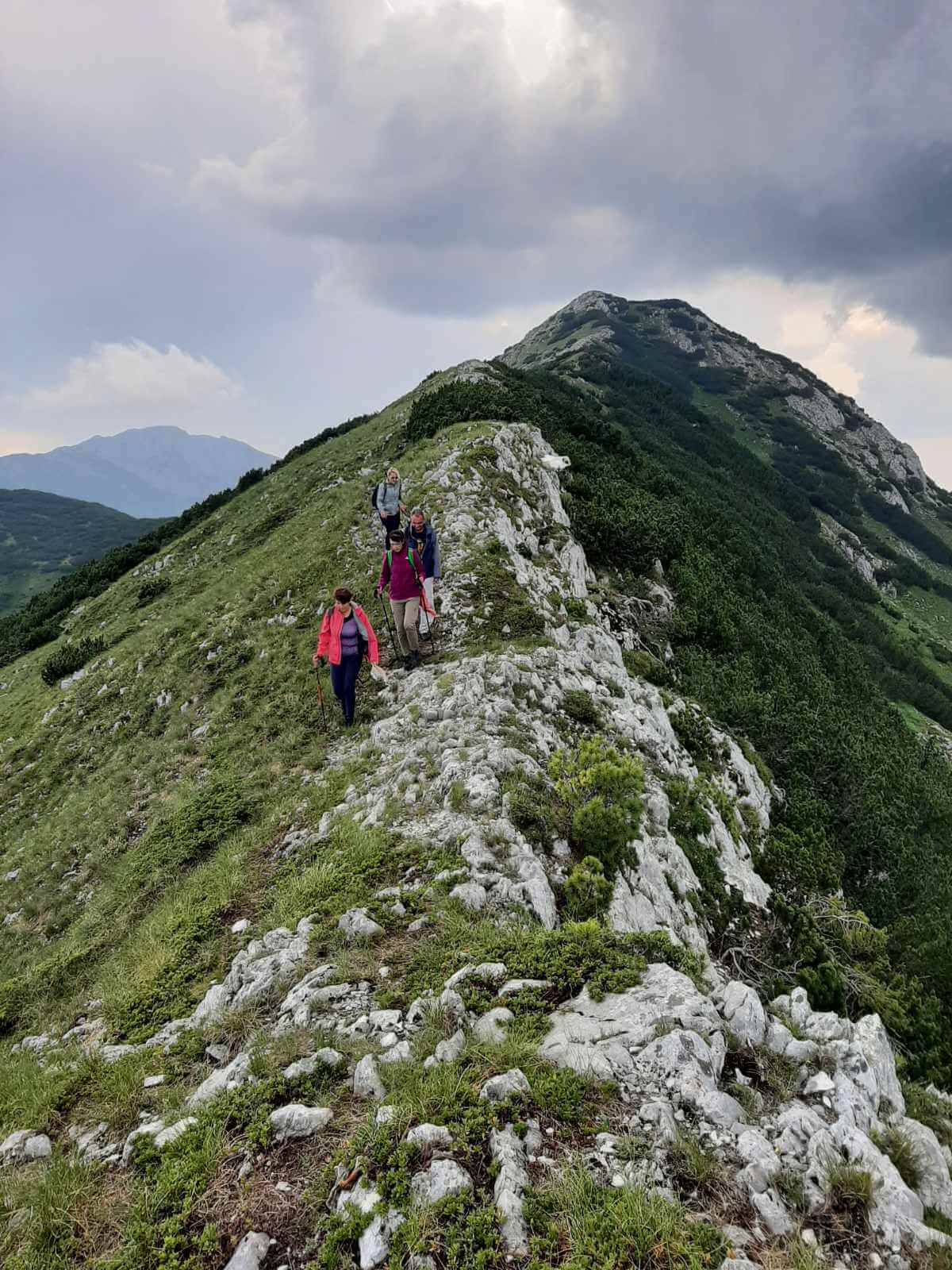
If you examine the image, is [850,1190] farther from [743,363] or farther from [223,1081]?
[743,363]

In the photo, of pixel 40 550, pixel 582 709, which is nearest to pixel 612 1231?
pixel 582 709

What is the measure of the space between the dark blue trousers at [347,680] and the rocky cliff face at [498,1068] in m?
2.58

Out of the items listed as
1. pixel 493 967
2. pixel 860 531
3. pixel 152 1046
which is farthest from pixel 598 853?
pixel 860 531

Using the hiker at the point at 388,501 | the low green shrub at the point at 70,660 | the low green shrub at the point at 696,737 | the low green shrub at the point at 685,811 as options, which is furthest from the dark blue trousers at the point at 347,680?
the low green shrub at the point at 70,660

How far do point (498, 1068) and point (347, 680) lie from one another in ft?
28.0

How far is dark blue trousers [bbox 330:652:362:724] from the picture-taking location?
1208cm

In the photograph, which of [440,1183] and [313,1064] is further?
[313,1064]

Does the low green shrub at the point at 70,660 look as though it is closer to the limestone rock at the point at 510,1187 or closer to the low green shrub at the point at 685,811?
the low green shrub at the point at 685,811

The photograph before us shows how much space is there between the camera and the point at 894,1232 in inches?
140

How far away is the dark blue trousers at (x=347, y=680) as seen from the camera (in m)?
12.1

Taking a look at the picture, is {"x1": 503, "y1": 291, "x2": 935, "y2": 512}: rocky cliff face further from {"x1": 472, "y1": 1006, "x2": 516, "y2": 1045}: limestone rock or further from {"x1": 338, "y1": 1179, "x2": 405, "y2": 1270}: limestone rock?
{"x1": 338, "y1": 1179, "x2": 405, "y2": 1270}: limestone rock

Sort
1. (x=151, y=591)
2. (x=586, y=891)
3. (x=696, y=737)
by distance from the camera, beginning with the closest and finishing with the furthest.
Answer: (x=586, y=891), (x=696, y=737), (x=151, y=591)

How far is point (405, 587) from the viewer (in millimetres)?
13273

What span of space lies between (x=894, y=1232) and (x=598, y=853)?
15.9 ft
